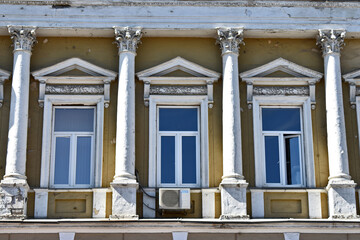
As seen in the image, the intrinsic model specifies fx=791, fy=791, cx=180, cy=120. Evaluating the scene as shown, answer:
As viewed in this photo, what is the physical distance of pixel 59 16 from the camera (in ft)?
48.7

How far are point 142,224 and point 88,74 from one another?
10.4ft

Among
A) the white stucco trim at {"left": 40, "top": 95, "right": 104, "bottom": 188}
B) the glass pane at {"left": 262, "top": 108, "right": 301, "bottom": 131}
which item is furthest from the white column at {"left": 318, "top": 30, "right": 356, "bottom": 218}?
the white stucco trim at {"left": 40, "top": 95, "right": 104, "bottom": 188}

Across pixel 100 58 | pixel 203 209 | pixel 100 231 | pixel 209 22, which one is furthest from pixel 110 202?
pixel 209 22

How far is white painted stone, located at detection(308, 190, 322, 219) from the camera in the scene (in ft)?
46.7

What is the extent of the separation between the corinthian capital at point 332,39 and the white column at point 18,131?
17.9 ft

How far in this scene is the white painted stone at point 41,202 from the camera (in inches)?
554

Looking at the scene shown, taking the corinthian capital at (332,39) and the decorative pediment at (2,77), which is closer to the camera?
the decorative pediment at (2,77)

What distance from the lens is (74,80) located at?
14836 mm

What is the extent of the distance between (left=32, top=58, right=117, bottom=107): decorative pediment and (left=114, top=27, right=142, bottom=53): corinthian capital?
0.55 m

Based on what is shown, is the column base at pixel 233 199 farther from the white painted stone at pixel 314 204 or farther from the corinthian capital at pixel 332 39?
the corinthian capital at pixel 332 39

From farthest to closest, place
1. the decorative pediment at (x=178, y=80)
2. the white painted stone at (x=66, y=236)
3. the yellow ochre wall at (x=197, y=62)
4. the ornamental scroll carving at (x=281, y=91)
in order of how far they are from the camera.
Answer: the ornamental scroll carving at (x=281, y=91), the decorative pediment at (x=178, y=80), the yellow ochre wall at (x=197, y=62), the white painted stone at (x=66, y=236)

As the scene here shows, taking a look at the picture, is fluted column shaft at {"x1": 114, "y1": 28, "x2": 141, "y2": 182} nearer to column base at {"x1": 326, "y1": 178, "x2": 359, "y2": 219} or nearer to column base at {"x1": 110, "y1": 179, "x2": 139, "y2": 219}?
column base at {"x1": 110, "y1": 179, "x2": 139, "y2": 219}

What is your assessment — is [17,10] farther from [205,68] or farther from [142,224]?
[142,224]

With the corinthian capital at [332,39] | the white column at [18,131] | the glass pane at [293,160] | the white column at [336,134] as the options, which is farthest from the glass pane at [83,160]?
the corinthian capital at [332,39]
